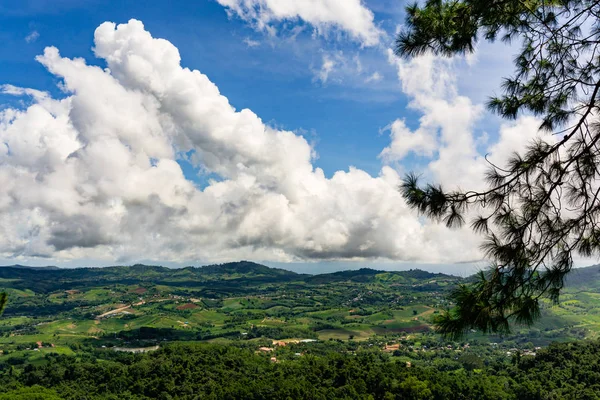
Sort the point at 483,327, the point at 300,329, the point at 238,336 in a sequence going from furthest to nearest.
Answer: the point at 300,329 → the point at 238,336 → the point at 483,327

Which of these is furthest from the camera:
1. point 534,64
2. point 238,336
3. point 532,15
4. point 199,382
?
point 238,336

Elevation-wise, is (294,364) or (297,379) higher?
(297,379)

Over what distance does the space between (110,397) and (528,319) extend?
67.6 m

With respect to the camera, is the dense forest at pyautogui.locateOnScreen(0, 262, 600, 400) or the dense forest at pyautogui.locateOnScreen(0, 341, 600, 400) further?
the dense forest at pyautogui.locateOnScreen(0, 262, 600, 400)

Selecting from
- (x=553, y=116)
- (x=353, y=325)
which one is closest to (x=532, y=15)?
(x=553, y=116)

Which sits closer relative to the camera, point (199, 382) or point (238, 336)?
point (199, 382)

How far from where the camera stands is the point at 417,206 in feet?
24.0

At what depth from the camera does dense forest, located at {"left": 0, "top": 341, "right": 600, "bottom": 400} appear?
5100 cm

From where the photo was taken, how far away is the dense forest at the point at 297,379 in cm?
5100

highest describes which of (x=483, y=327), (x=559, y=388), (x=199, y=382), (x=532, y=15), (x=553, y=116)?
(x=532, y=15)

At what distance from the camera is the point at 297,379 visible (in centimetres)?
5669

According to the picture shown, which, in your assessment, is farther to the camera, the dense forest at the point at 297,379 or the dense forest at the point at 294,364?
the dense forest at the point at 294,364

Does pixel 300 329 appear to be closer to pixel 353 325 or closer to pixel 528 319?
pixel 353 325

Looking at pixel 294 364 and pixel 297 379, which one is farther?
pixel 294 364
